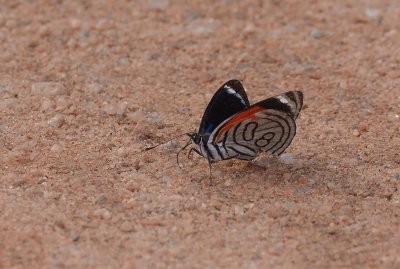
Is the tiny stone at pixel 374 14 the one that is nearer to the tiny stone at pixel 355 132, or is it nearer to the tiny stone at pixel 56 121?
the tiny stone at pixel 355 132

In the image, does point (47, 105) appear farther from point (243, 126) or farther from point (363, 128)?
point (363, 128)

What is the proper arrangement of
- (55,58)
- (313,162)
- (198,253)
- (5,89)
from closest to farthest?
(198,253) < (313,162) < (5,89) < (55,58)

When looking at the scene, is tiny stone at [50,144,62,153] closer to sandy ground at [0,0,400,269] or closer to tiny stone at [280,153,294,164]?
sandy ground at [0,0,400,269]

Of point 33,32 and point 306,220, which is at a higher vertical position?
point 33,32

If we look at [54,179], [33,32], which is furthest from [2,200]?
[33,32]

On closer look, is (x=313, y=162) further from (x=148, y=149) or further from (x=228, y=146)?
(x=148, y=149)

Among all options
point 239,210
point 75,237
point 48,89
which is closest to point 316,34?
point 48,89

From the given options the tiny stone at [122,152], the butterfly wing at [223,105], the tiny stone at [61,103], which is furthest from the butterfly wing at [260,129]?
the tiny stone at [61,103]
